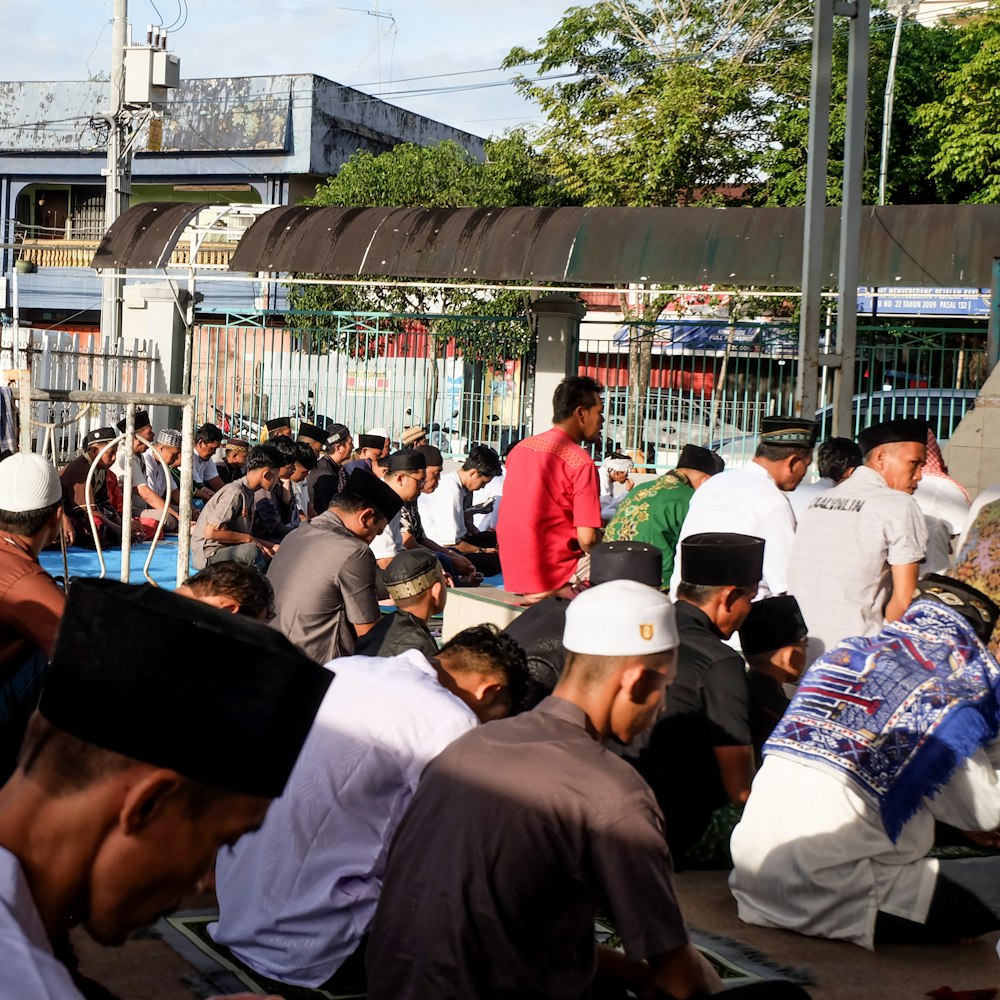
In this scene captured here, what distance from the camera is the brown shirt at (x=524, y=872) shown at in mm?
2658

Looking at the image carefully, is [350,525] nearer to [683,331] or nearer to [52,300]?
[683,331]

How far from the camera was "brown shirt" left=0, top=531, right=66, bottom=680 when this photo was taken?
3.83 m

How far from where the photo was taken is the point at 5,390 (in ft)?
44.1

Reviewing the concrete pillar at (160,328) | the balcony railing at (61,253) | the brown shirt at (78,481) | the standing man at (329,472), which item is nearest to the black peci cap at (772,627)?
the standing man at (329,472)

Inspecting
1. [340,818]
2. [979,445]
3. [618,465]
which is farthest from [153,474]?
[340,818]

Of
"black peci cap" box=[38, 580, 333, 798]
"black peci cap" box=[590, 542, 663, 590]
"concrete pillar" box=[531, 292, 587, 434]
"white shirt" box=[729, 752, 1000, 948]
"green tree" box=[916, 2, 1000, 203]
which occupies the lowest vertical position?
"white shirt" box=[729, 752, 1000, 948]

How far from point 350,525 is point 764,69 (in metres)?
18.3

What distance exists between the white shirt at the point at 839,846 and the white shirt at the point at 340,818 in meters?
1.32

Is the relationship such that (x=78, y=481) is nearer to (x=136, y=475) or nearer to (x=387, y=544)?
(x=136, y=475)

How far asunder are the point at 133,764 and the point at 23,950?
0.21m

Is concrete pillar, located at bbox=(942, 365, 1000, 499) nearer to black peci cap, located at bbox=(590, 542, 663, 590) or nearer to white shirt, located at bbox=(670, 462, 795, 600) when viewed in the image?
white shirt, located at bbox=(670, 462, 795, 600)

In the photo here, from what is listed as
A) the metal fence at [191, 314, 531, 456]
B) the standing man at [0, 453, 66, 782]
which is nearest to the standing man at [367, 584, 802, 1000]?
the standing man at [0, 453, 66, 782]

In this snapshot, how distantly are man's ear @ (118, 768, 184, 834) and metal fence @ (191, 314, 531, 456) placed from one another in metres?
13.8

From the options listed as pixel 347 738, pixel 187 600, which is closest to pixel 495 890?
pixel 347 738
